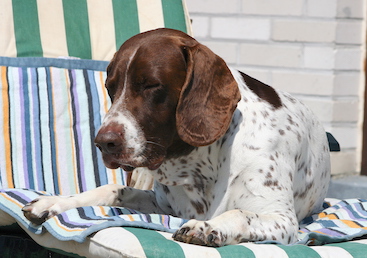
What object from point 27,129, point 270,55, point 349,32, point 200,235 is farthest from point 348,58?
point 200,235

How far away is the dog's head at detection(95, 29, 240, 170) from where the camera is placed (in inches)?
88.7

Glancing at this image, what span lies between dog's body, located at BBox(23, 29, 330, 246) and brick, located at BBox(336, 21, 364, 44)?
215 cm

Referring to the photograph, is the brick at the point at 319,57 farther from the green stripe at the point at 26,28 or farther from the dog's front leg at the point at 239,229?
the dog's front leg at the point at 239,229

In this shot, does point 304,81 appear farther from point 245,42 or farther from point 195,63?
point 195,63

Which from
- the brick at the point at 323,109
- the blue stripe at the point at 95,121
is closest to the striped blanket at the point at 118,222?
the blue stripe at the point at 95,121

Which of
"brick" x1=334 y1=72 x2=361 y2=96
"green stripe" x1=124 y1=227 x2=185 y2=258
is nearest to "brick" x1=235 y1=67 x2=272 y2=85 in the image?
"brick" x1=334 y1=72 x2=361 y2=96

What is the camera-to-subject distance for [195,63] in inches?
93.0

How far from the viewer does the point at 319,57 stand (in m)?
4.64

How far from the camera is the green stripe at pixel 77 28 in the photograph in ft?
12.1

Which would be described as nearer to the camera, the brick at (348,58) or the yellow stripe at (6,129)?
the yellow stripe at (6,129)

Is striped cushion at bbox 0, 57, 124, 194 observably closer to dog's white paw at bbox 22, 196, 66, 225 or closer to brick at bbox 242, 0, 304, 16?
dog's white paw at bbox 22, 196, 66, 225

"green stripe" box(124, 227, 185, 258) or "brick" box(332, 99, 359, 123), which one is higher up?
"brick" box(332, 99, 359, 123)

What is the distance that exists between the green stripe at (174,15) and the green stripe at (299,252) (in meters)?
2.04

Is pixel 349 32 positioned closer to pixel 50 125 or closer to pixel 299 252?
pixel 50 125
